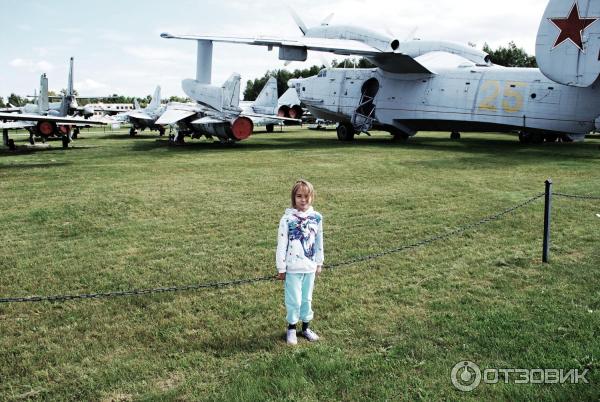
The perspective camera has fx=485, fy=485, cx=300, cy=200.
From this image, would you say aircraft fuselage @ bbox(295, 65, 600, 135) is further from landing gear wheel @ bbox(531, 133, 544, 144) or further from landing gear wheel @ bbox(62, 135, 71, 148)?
landing gear wheel @ bbox(62, 135, 71, 148)

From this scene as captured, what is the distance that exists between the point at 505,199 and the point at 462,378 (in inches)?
295

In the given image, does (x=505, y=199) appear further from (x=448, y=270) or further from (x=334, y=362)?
(x=334, y=362)

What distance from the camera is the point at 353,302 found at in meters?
5.39

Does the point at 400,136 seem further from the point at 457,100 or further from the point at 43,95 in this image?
the point at 43,95

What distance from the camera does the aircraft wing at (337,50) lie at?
2003 cm

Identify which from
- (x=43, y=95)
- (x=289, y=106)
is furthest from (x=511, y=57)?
(x=43, y=95)

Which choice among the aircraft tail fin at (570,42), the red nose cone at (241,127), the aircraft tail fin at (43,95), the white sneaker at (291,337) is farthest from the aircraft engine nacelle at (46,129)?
the white sneaker at (291,337)

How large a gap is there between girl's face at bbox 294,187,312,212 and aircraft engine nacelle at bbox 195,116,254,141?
18.8 metres

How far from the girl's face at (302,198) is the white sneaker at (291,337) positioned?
117 centimetres

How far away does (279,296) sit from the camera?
221 inches

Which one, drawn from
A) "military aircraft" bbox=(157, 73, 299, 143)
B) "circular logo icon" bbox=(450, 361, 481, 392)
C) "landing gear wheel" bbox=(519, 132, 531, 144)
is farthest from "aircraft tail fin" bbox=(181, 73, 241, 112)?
"circular logo icon" bbox=(450, 361, 481, 392)

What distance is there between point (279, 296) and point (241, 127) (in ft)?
59.6

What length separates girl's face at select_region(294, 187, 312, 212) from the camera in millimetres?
4410

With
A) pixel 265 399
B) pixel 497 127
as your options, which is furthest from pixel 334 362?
pixel 497 127
